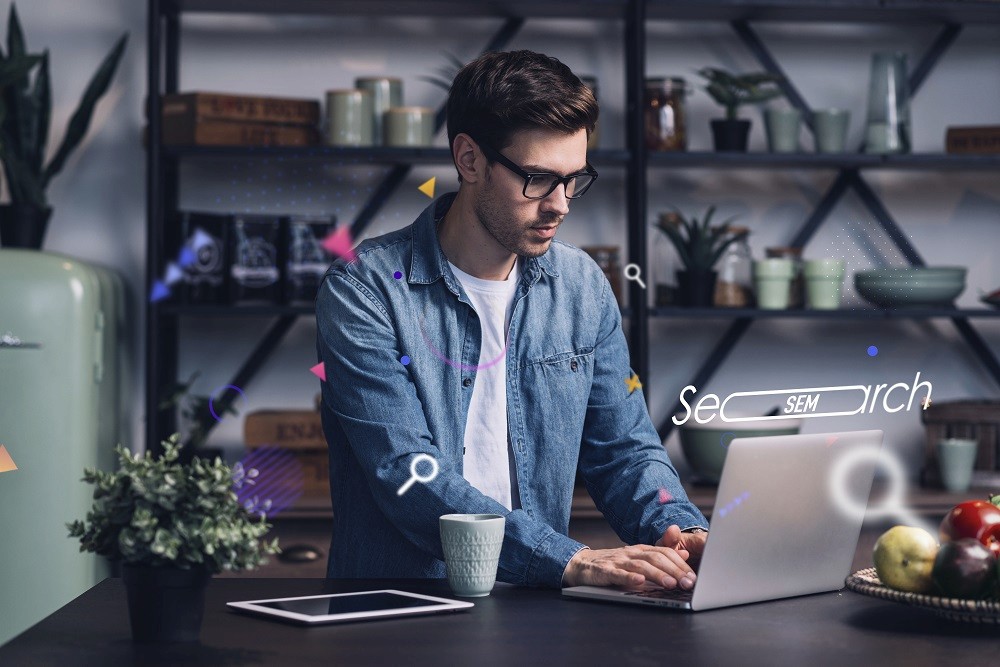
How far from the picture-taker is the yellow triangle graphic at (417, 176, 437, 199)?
3434 mm

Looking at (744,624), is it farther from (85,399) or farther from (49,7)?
(49,7)

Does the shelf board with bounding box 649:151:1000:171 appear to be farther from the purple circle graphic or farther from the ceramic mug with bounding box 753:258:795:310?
the purple circle graphic

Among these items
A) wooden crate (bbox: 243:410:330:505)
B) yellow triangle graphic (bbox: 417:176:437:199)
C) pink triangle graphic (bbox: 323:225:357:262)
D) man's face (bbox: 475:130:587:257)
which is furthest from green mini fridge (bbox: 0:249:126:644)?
man's face (bbox: 475:130:587:257)

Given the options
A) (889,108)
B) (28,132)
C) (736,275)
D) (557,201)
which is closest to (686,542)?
(557,201)

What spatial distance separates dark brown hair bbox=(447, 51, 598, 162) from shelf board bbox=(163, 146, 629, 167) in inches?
47.4

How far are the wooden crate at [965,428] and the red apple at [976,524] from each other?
1935mm

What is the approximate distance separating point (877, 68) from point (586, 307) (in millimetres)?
1727

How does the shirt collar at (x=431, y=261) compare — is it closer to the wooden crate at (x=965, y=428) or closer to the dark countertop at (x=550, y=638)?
the dark countertop at (x=550, y=638)

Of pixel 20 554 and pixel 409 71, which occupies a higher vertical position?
pixel 409 71

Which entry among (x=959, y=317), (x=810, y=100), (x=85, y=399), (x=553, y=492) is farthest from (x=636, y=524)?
(x=810, y=100)

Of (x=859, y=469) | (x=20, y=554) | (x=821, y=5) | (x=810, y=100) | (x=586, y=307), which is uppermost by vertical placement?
(x=821, y=5)

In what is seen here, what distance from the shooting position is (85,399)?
9.68 ft

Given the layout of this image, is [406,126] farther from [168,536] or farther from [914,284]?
[168,536]

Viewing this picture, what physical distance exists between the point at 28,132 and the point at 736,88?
1.90m
